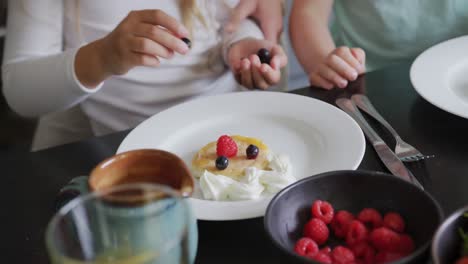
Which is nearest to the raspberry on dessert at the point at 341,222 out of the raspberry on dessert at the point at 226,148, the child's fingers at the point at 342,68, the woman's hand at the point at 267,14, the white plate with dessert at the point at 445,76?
the raspberry on dessert at the point at 226,148

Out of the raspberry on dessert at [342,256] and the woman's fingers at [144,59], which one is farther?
the woman's fingers at [144,59]

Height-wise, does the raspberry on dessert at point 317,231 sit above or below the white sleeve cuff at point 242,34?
above

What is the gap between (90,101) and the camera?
4.40ft

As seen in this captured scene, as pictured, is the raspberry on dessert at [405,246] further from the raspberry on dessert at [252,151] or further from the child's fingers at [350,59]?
the child's fingers at [350,59]

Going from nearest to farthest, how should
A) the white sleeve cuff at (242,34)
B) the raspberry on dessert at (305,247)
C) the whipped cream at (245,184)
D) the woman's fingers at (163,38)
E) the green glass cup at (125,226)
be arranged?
the green glass cup at (125,226) < the raspberry on dessert at (305,247) < the whipped cream at (245,184) < the woman's fingers at (163,38) < the white sleeve cuff at (242,34)

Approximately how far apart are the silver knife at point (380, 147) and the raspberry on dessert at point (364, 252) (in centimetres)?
14

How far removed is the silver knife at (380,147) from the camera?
0.82m

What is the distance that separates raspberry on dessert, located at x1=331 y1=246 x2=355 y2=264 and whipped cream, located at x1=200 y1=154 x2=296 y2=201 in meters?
0.17

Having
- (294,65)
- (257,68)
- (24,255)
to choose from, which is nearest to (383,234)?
(24,255)

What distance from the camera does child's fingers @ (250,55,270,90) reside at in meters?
1.13

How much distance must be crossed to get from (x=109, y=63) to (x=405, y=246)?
61cm

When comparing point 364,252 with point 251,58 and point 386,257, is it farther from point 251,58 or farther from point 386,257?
point 251,58

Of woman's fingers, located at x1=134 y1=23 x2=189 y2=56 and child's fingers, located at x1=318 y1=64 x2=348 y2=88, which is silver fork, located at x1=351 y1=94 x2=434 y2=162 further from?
woman's fingers, located at x1=134 y1=23 x2=189 y2=56

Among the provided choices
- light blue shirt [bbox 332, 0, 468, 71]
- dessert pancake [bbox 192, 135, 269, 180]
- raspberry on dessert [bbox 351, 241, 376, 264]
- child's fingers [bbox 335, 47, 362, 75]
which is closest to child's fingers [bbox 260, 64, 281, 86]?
child's fingers [bbox 335, 47, 362, 75]
